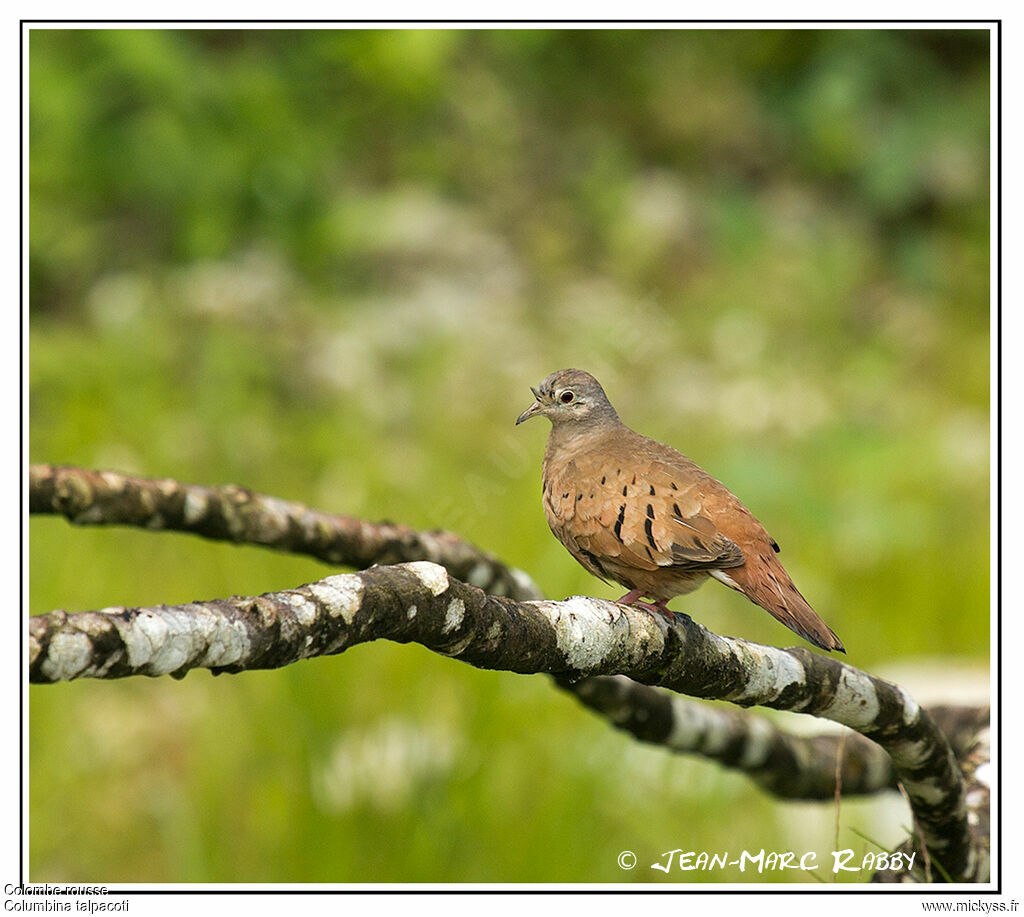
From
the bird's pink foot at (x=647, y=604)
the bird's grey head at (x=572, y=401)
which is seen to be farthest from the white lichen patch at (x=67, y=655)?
the bird's grey head at (x=572, y=401)

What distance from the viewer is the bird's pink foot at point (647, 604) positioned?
190 cm

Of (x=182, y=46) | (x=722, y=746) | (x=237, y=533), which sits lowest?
(x=722, y=746)

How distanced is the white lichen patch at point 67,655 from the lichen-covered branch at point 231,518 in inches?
40.0

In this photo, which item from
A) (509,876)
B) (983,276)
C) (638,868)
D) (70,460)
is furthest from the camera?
(983,276)

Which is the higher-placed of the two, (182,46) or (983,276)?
(182,46)

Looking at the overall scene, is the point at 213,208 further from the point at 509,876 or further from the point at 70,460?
the point at 509,876

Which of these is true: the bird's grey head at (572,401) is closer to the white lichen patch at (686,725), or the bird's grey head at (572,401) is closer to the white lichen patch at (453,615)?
the white lichen patch at (686,725)

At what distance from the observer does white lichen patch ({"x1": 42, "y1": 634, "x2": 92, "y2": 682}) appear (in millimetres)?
1285

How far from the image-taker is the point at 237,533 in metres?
2.35

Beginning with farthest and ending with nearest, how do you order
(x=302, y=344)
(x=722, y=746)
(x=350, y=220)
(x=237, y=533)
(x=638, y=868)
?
1. (x=350, y=220)
2. (x=302, y=344)
3. (x=638, y=868)
4. (x=722, y=746)
5. (x=237, y=533)

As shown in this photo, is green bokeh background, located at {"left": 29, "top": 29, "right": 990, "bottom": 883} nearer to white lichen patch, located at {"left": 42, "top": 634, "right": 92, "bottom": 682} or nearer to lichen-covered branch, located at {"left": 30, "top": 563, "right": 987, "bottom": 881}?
lichen-covered branch, located at {"left": 30, "top": 563, "right": 987, "bottom": 881}

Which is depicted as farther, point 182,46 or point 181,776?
point 182,46

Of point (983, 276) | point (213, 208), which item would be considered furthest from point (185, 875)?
point (983, 276)

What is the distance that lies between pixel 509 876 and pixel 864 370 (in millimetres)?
4039
